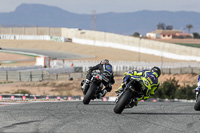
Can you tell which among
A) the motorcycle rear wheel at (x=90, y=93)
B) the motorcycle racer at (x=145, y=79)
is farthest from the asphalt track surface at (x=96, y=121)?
the motorcycle rear wheel at (x=90, y=93)

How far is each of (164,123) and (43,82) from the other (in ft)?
121

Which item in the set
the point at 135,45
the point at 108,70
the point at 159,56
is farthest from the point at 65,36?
the point at 108,70

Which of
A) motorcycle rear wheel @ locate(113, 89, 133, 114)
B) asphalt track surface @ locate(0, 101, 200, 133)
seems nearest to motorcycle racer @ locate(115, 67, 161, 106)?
motorcycle rear wheel @ locate(113, 89, 133, 114)

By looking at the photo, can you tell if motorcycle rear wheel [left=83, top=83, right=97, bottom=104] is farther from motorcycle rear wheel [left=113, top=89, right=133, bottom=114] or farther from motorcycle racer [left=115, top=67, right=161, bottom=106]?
motorcycle rear wheel [left=113, top=89, right=133, bottom=114]

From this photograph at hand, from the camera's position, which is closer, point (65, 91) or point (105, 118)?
point (105, 118)

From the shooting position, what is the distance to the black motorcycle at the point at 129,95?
10.9 metres

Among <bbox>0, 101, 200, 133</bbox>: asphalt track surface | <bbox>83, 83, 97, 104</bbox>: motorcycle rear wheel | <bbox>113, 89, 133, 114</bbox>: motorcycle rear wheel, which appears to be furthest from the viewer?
<bbox>83, 83, 97, 104</bbox>: motorcycle rear wheel

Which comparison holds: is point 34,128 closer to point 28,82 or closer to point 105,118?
point 105,118

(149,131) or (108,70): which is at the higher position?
(108,70)

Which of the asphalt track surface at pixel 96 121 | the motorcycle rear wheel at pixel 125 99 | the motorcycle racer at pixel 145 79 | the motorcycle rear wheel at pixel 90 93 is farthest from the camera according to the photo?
the motorcycle rear wheel at pixel 90 93

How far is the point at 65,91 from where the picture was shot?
133 ft

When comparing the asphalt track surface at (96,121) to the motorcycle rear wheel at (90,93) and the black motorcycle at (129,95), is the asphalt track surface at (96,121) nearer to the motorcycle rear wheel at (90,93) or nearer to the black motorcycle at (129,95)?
the black motorcycle at (129,95)

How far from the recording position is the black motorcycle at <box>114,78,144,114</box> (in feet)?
35.7

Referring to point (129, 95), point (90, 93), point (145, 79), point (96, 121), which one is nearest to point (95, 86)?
point (90, 93)
